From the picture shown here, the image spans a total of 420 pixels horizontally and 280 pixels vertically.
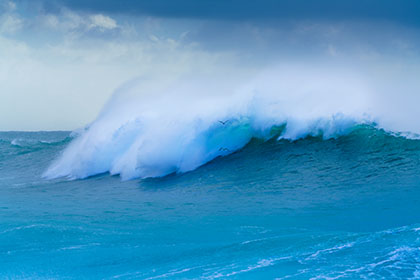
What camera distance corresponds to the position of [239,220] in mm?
6258

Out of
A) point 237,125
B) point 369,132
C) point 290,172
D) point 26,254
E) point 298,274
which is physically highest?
point 237,125

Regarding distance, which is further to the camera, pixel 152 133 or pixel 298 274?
pixel 152 133

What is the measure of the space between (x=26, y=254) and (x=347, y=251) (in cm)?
403

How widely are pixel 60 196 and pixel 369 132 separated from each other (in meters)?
8.68

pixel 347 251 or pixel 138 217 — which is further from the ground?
pixel 138 217

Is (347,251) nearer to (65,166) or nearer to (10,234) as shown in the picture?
(10,234)

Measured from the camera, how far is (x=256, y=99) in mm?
12828

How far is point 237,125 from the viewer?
41.4 feet

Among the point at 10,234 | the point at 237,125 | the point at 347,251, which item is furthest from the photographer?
the point at 237,125

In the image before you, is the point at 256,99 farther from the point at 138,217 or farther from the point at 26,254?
the point at 26,254

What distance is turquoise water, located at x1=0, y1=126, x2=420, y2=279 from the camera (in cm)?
446

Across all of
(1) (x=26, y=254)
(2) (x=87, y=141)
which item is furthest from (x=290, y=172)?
(2) (x=87, y=141)

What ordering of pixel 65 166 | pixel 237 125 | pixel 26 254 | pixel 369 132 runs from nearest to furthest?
pixel 26 254 < pixel 369 132 < pixel 237 125 < pixel 65 166

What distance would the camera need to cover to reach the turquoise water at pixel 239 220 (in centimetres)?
446
